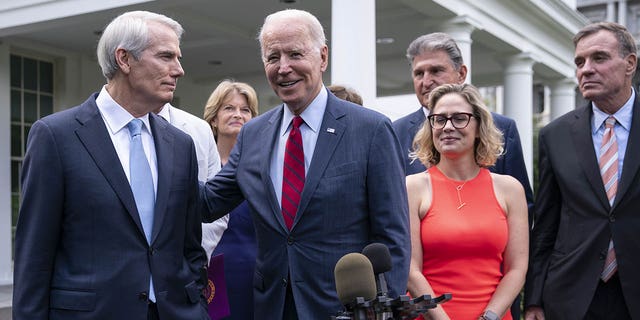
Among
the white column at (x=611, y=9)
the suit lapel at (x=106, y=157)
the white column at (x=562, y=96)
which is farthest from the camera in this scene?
the white column at (x=611, y=9)

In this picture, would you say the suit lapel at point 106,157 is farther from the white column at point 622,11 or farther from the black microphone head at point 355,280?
the white column at point 622,11

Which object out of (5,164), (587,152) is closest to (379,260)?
(587,152)

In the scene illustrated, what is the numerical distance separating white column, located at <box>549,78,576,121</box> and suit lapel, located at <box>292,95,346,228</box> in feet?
55.5

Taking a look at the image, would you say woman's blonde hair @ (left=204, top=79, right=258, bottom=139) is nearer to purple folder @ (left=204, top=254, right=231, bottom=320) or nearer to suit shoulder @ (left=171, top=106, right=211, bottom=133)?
suit shoulder @ (left=171, top=106, right=211, bottom=133)

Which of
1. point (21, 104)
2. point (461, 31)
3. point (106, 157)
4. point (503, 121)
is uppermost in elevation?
point (461, 31)

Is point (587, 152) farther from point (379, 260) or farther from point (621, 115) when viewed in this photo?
point (379, 260)

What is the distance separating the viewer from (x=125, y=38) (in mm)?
3135

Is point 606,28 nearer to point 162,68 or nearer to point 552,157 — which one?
point 552,157

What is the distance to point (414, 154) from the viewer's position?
4.51m

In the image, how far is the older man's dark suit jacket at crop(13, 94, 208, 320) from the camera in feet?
9.47

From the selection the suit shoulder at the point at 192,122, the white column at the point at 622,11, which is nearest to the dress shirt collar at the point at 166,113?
the suit shoulder at the point at 192,122

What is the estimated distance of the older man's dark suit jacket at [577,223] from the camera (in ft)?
12.8

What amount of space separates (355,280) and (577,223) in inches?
90.5

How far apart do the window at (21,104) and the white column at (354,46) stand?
813 centimetres
